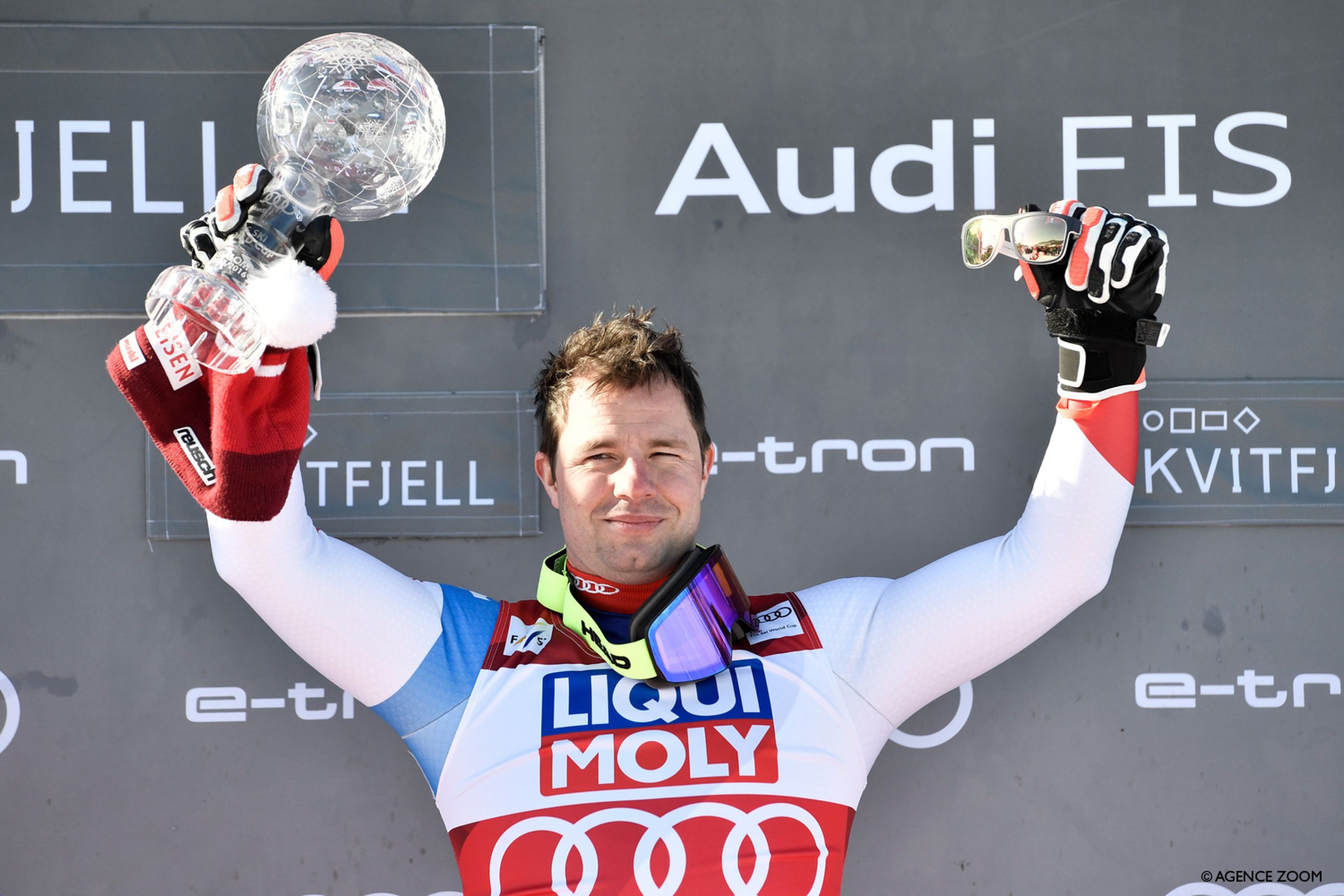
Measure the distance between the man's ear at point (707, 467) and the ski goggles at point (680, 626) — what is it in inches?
3.5

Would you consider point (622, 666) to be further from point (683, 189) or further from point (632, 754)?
point (683, 189)

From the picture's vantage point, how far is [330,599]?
1.40 metres

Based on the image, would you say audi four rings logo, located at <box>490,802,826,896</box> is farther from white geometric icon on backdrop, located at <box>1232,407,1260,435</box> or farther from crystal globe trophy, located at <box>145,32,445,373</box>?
white geometric icon on backdrop, located at <box>1232,407,1260,435</box>

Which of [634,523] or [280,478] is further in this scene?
[634,523]

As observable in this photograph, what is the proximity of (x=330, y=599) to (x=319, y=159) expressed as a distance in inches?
20.8

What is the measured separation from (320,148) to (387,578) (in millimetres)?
545

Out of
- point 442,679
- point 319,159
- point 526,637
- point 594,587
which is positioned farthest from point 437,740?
point 319,159

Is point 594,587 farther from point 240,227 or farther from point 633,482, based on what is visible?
point 240,227

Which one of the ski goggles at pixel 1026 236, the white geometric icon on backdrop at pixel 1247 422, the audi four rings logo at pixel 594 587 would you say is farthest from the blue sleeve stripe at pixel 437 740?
the white geometric icon on backdrop at pixel 1247 422

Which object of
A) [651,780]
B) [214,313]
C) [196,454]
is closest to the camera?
[214,313]

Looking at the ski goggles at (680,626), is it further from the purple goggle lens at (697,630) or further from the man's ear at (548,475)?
the man's ear at (548,475)

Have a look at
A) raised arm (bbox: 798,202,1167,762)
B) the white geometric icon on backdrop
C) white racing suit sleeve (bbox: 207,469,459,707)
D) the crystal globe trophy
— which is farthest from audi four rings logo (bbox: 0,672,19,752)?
the white geometric icon on backdrop

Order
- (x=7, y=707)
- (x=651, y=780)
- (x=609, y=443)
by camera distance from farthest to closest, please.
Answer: (x=7, y=707)
(x=609, y=443)
(x=651, y=780)

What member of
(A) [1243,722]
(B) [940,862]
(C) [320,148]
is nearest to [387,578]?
(C) [320,148]
